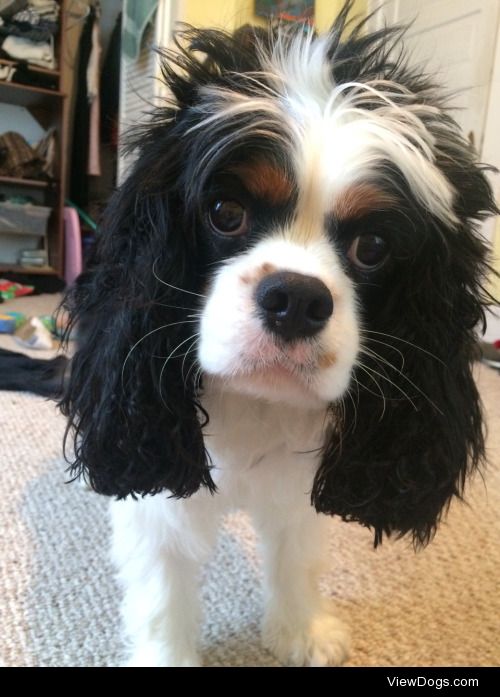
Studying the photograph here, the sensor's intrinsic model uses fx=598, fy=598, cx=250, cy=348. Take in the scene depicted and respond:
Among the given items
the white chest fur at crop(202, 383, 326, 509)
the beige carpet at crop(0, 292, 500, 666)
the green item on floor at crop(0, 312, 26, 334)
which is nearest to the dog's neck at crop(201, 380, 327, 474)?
the white chest fur at crop(202, 383, 326, 509)

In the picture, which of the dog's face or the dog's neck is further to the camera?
the dog's neck

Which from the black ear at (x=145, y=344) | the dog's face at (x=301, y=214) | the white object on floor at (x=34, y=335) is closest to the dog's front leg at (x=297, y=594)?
the black ear at (x=145, y=344)

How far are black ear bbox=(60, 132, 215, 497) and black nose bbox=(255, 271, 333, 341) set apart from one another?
0.13 m

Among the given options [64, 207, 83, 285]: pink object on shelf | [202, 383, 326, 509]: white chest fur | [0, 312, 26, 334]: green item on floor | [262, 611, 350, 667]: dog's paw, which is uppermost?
[202, 383, 326, 509]: white chest fur

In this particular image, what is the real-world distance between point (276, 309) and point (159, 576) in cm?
46

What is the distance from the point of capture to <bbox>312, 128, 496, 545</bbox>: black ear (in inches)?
25.7

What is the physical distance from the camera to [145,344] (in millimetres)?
671

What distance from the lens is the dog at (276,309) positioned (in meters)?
0.58

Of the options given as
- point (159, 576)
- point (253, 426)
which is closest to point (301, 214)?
point (253, 426)

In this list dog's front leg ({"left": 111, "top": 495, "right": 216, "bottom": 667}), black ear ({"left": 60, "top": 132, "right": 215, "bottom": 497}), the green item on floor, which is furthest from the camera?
the green item on floor

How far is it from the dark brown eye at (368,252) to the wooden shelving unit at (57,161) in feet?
11.0

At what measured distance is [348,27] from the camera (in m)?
0.77

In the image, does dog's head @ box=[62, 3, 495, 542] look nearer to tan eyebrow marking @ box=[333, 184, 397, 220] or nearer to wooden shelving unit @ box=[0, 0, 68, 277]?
tan eyebrow marking @ box=[333, 184, 397, 220]
